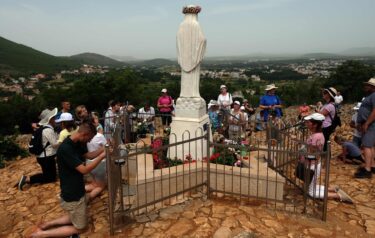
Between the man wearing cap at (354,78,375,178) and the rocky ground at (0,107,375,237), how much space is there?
29 centimetres

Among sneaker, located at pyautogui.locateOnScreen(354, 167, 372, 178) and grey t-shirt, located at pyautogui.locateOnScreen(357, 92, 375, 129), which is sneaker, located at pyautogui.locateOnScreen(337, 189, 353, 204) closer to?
sneaker, located at pyautogui.locateOnScreen(354, 167, 372, 178)

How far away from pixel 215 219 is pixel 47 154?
3544 millimetres

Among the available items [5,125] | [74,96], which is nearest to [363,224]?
[74,96]

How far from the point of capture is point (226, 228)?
3992 mm

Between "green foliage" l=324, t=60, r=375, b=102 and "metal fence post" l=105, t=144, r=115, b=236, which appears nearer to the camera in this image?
"metal fence post" l=105, t=144, r=115, b=236

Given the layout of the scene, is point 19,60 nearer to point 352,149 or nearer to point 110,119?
point 110,119

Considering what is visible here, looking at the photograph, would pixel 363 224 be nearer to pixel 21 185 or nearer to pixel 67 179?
pixel 67 179

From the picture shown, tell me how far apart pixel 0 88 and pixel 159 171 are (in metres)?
68.8

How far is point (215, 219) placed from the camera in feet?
13.9

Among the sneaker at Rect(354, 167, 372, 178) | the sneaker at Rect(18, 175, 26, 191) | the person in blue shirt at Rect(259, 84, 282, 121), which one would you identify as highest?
the person in blue shirt at Rect(259, 84, 282, 121)

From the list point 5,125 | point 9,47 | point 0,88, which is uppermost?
point 9,47

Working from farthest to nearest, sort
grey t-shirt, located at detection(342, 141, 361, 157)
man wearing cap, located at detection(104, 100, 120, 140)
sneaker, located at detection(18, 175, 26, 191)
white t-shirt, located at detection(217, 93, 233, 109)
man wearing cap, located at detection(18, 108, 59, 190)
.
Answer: white t-shirt, located at detection(217, 93, 233, 109) < man wearing cap, located at detection(104, 100, 120, 140) < grey t-shirt, located at detection(342, 141, 361, 157) < sneaker, located at detection(18, 175, 26, 191) < man wearing cap, located at detection(18, 108, 59, 190)

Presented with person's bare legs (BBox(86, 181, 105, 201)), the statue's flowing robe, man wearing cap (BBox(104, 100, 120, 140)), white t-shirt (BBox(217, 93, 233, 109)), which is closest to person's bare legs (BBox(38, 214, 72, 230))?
person's bare legs (BBox(86, 181, 105, 201))

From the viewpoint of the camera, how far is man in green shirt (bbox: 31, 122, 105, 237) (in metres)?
3.63
